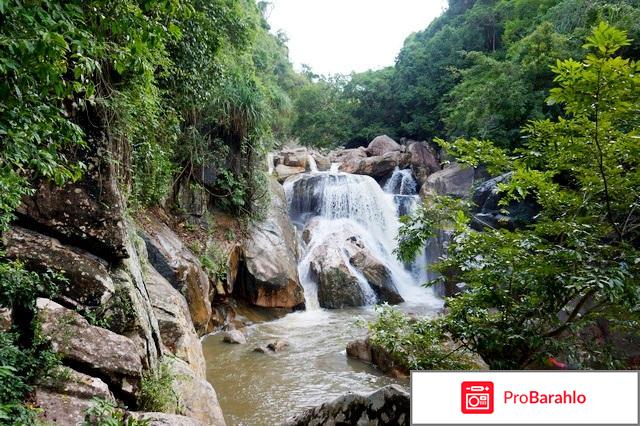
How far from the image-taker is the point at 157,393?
3.38 m

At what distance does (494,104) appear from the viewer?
43.1ft

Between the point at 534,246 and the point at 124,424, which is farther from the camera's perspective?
the point at 124,424

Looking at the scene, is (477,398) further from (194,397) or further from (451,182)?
(451,182)

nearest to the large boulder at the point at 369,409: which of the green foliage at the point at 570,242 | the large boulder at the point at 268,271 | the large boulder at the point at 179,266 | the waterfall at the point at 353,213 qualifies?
the green foliage at the point at 570,242

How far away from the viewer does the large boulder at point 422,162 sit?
19188mm

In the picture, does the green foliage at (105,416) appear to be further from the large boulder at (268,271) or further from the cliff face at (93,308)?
the large boulder at (268,271)

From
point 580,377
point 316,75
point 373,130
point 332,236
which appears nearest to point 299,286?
point 332,236

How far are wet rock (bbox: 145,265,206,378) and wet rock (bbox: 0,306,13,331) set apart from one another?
6.89 ft

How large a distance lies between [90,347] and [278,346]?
15.6 feet

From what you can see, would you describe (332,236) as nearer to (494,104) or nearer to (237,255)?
(237,255)

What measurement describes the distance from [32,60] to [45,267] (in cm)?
221

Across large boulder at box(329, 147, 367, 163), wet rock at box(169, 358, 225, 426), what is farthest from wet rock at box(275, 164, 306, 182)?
wet rock at box(169, 358, 225, 426)

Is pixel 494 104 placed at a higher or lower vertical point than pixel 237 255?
higher

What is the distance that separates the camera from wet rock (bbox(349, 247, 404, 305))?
11617mm
